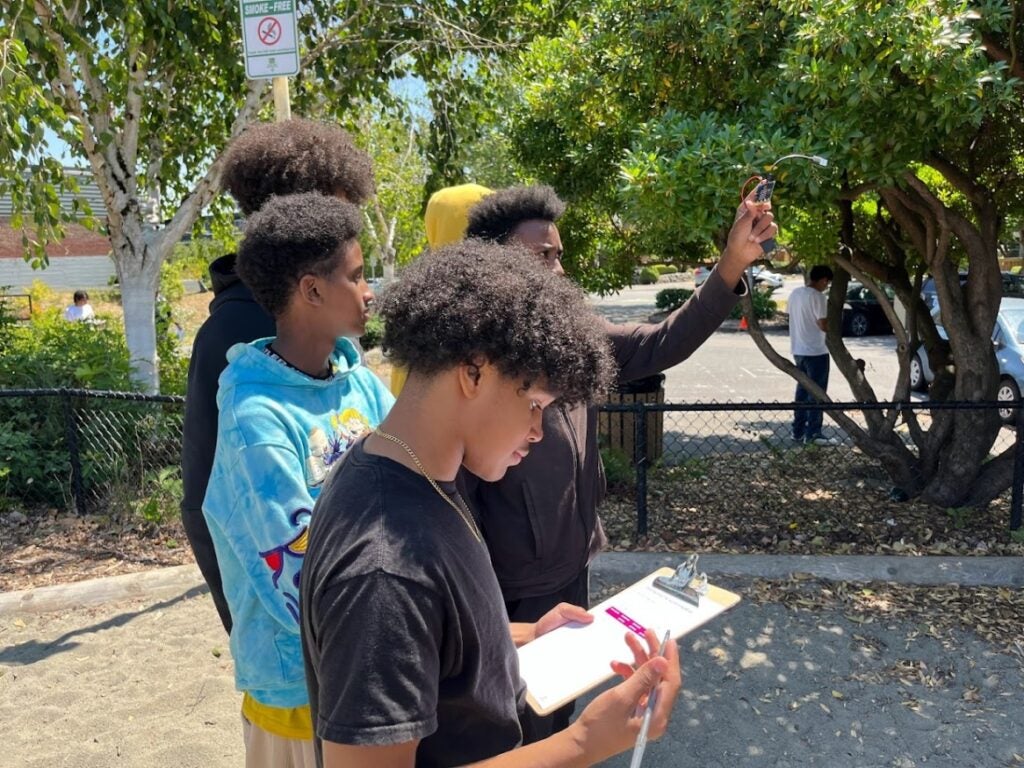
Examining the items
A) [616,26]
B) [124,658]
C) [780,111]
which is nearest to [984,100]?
[780,111]

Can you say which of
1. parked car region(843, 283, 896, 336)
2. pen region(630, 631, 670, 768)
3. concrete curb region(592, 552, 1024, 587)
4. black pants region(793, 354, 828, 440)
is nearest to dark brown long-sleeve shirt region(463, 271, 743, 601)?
pen region(630, 631, 670, 768)

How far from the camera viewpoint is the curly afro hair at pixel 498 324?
3.89ft

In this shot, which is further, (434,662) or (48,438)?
(48,438)

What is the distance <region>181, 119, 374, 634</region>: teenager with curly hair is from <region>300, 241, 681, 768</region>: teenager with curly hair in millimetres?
714

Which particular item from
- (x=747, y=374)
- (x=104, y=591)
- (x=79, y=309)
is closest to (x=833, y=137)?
(x=104, y=591)

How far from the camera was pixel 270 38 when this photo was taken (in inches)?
170

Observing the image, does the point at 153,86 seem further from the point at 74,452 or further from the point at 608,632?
the point at 608,632

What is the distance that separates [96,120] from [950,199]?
6711 mm

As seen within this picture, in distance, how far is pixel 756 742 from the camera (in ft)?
10.1

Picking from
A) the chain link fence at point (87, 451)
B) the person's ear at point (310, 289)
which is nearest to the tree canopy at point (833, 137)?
the person's ear at point (310, 289)

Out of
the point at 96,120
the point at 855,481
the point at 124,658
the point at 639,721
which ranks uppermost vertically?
the point at 96,120

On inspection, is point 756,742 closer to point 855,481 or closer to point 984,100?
point 984,100

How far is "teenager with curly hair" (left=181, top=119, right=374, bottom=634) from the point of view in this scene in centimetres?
184

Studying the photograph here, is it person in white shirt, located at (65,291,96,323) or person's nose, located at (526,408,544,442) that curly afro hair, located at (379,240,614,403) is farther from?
person in white shirt, located at (65,291,96,323)
